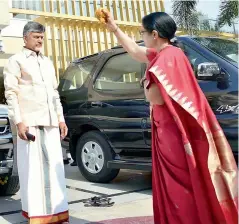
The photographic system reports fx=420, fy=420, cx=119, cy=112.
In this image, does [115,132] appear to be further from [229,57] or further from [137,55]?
[137,55]

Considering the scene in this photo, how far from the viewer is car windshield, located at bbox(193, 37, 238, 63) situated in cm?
431

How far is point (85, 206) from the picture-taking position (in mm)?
4133

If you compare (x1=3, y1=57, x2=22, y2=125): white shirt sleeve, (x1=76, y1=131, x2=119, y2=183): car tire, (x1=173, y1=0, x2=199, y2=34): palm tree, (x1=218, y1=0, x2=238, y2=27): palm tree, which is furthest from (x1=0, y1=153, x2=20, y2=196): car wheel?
(x1=173, y1=0, x2=199, y2=34): palm tree

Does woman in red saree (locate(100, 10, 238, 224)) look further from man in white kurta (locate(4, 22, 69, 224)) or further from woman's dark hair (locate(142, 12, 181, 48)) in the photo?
man in white kurta (locate(4, 22, 69, 224))

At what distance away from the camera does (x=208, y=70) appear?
3943mm

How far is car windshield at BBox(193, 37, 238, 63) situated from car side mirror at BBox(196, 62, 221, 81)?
32cm

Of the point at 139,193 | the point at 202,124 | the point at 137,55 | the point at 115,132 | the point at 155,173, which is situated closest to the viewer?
the point at 202,124

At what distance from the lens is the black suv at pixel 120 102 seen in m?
3.96

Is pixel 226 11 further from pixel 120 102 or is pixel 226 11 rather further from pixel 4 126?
pixel 4 126

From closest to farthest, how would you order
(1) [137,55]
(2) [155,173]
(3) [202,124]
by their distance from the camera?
(3) [202,124] < (2) [155,173] < (1) [137,55]

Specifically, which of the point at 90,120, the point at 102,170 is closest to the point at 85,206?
the point at 102,170

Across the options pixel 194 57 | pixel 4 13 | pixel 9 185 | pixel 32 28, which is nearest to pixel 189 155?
pixel 32 28

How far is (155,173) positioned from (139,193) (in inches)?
84.8

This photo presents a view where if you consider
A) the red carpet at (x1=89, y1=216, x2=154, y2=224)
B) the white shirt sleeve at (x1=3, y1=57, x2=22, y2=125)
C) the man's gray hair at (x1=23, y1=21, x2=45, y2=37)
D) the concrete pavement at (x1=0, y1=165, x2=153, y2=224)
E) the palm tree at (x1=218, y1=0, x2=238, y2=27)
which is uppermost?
the palm tree at (x1=218, y1=0, x2=238, y2=27)
